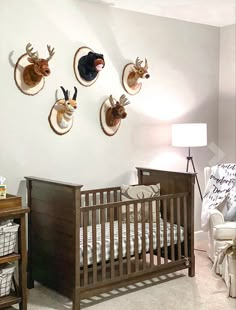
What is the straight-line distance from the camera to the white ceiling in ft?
13.4

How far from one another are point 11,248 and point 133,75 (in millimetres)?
2074

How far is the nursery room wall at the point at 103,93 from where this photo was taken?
361 centimetres

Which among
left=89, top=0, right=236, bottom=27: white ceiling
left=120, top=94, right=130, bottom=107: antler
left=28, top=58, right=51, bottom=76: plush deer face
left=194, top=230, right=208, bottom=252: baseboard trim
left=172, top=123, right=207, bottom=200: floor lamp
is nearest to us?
left=28, top=58, right=51, bottom=76: plush deer face

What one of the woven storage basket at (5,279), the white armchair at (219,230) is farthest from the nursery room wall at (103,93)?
the white armchair at (219,230)

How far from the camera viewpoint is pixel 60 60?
12.6 ft

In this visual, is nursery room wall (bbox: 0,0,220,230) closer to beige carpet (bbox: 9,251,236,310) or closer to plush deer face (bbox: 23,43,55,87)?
plush deer face (bbox: 23,43,55,87)

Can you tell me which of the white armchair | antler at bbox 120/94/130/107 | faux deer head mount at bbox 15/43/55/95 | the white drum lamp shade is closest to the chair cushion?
the white armchair

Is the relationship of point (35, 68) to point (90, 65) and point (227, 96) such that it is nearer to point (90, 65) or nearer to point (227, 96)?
point (90, 65)

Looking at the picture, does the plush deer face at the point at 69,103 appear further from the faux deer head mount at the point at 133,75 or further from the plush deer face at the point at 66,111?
the faux deer head mount at the point at 133,75

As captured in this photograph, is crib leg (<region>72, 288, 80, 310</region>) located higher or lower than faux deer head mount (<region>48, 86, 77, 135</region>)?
lower

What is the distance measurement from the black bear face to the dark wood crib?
1022mm

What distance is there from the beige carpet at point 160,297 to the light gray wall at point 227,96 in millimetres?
1792

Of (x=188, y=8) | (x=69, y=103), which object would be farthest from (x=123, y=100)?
(x=188, y=8)

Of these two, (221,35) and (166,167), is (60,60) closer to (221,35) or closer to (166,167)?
(166,167)
